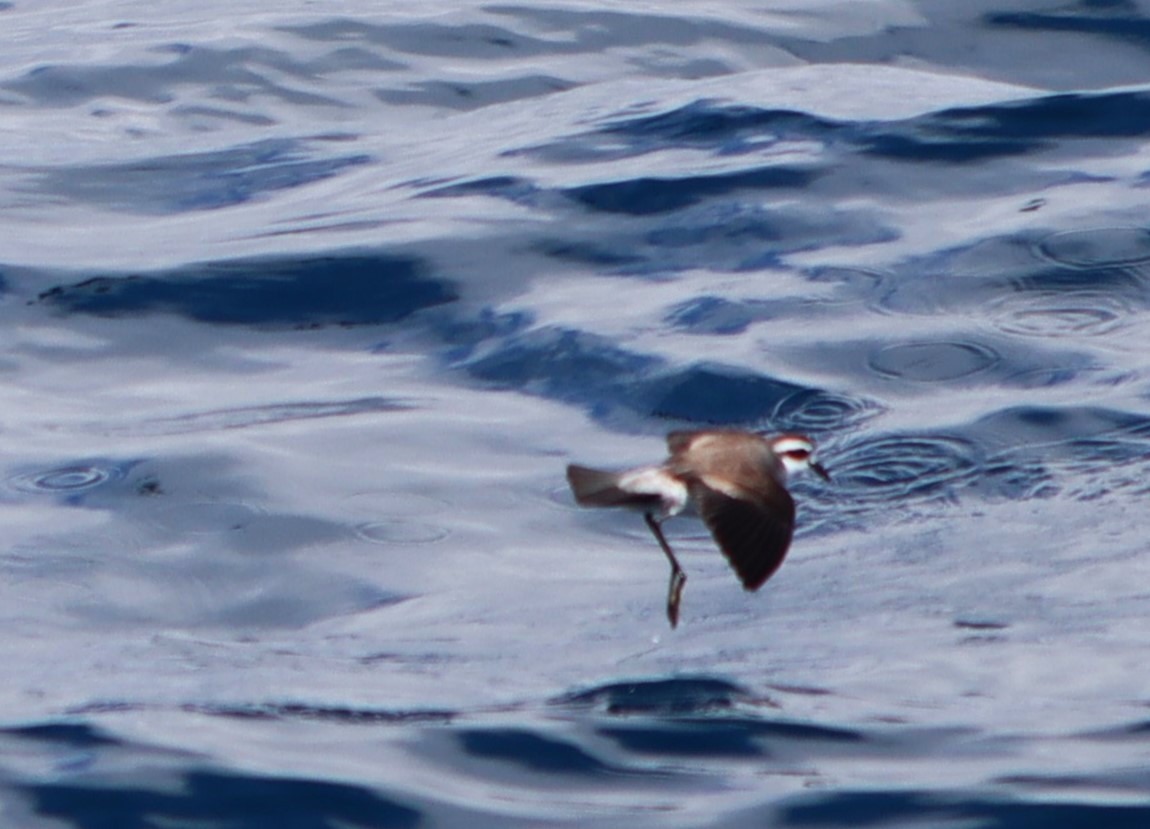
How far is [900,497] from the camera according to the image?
6.36 meters

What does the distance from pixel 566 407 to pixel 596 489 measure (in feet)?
9.53

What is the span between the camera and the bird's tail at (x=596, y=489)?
4504 mm

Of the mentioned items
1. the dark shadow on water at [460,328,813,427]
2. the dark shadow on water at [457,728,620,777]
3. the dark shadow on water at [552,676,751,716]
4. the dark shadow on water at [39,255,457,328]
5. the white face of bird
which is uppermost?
the dark shadow on water at [39,255,457,328]

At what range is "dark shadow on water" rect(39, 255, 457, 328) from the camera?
8.40 meters

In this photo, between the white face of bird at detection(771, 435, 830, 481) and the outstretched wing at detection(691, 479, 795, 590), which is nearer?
the outstretched wing at detection(691, 479, 795, 590)

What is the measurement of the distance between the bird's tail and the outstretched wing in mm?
179

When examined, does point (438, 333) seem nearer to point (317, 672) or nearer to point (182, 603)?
point (182, 603)

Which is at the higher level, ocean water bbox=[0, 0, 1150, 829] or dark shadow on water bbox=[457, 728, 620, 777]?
ocean water bbox=[0, 0, 1150, 829]

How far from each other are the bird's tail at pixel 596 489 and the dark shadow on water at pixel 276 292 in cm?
378

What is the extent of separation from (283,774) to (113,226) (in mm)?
5940

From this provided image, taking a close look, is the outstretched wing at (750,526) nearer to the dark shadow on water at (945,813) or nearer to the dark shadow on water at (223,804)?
the dark shadow on water at (945,813)

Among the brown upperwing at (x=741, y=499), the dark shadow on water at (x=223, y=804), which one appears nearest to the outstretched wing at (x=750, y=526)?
the brown upperwing at (x=741, y=499)

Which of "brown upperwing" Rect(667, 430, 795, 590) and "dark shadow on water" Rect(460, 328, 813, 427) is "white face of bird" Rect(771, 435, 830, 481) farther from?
"dark shadow on water" Rect(460, 328, 813, 427)

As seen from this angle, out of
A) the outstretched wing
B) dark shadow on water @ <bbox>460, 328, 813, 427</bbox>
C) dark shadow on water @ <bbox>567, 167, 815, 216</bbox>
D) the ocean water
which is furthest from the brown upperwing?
dark shadow on water @ <bbox>567, 167, 815, 216</bbox>
